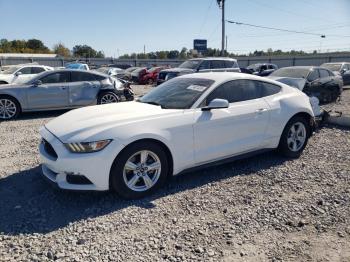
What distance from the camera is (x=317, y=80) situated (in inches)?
446

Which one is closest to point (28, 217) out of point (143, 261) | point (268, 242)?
point (143, 261)

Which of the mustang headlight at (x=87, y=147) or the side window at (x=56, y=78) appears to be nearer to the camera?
the mustang headlight at (x=87, y=147)

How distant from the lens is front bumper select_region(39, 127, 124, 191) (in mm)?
3637

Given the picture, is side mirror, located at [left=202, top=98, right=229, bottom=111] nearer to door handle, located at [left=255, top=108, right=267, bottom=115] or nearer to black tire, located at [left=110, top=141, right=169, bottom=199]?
door handle, located at [left=255, top=108, right=267, bottom=115]

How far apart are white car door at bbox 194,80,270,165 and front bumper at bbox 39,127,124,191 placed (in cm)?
118

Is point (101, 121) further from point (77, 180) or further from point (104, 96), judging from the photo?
point (104, 96)

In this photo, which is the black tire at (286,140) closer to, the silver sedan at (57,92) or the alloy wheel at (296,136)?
the alloy wheel at (296,136)

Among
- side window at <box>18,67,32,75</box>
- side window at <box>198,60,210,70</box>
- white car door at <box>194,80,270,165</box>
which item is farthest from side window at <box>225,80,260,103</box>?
side window at <box>18,67,32,75</box>

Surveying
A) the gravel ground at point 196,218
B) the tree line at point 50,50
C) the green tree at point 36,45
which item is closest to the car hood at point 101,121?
the gravel ground at point 196,218

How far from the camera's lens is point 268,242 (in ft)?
10.2

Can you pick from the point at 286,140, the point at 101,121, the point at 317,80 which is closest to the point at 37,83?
the point at 101,121

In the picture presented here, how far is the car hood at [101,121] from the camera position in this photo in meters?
3.74

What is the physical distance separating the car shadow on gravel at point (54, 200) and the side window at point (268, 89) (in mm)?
1193

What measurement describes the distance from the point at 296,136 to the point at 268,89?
1009 millimetres
